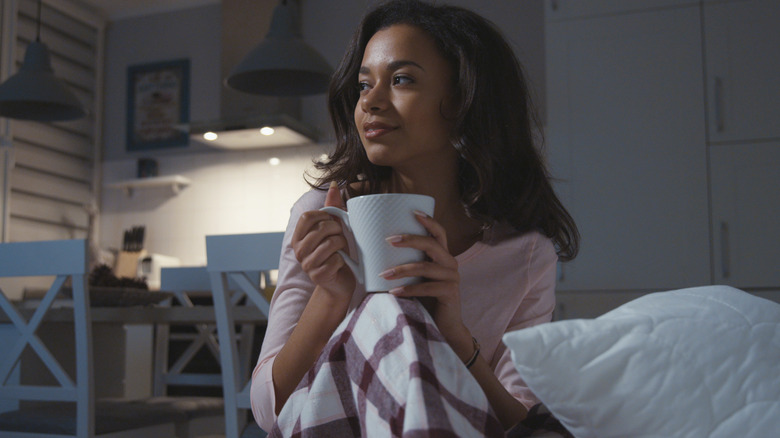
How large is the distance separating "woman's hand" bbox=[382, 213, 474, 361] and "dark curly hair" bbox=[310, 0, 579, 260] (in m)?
0.32

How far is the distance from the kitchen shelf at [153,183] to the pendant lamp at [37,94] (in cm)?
126

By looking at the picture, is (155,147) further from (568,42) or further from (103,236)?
(568,42)

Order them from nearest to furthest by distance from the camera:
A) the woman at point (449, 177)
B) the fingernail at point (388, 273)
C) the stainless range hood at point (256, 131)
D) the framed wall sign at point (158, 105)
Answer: the fingernail at point (388, 273)
the woman at point (449, 177)
the stainless range hood at point (256, 131)
the framed wall sign at point (158, 105)

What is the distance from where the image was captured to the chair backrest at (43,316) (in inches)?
67.5

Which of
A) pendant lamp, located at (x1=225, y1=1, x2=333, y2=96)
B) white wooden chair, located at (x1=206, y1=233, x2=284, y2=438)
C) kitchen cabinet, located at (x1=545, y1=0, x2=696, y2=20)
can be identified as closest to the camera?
white wooden chair, located at (x1=206, y1=233, x2=284, y2=438)

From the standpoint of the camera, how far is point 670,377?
23.1 inches

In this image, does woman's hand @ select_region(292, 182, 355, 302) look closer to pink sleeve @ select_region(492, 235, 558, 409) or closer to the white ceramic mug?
the white ceramic mug

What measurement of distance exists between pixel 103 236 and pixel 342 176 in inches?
168

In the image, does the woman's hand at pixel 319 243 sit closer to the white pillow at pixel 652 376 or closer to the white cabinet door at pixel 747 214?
the white pillow at pixel 652 376

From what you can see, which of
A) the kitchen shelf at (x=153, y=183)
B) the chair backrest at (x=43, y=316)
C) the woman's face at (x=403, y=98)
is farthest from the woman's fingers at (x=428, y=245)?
the kitchen shelf at (x=153, y=183)

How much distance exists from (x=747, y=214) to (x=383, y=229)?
254cm

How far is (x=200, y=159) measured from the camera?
4777 millimetres

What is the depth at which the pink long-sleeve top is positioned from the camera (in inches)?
39.1

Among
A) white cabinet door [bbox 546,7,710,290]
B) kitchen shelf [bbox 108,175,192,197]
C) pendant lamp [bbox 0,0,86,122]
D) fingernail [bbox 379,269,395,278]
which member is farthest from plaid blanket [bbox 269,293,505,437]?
kitchen shelf [bbox 108,175,192,197]
